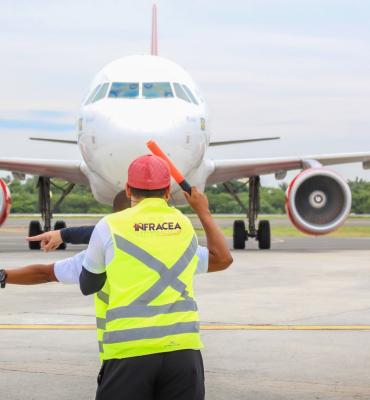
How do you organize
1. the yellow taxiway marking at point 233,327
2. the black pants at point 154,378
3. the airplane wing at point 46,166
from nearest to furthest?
the black pants at point 154,378 < the yellow taxiway marking at point 233,327 < the airplane wing at point 46,166

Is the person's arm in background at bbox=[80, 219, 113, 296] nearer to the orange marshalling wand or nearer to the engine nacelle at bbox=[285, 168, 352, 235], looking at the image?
the orange marshalling wand

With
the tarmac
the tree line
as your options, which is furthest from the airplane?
the tree line

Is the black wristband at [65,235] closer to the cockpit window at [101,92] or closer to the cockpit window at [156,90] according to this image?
the cockpit window at [156,90]

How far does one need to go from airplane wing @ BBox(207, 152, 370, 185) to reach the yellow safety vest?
579 inches

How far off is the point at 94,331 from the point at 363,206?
5531 cm

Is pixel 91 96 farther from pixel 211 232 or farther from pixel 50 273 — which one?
pixel 211 232

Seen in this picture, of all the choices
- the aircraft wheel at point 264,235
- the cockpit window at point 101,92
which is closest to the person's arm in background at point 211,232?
the cockpit window at point 101,92

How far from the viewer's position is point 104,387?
326 centimetres

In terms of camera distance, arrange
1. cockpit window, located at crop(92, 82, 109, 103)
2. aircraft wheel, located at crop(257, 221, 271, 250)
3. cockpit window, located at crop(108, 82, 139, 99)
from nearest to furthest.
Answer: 1. cockpit window, located at crop(108, 82, 139, 99)
2. cockpit window, located at crop(92, 82, 109, 103)
3. aircraft wheel, located at crop(257, 221, 271, 250)

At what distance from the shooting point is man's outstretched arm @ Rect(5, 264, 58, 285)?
3.51 m

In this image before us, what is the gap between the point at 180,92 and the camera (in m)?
15.4

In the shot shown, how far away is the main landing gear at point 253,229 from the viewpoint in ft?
63.8

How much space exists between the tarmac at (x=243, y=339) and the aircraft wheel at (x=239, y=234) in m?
7.59

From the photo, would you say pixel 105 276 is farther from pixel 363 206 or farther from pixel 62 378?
pixel 363 206
